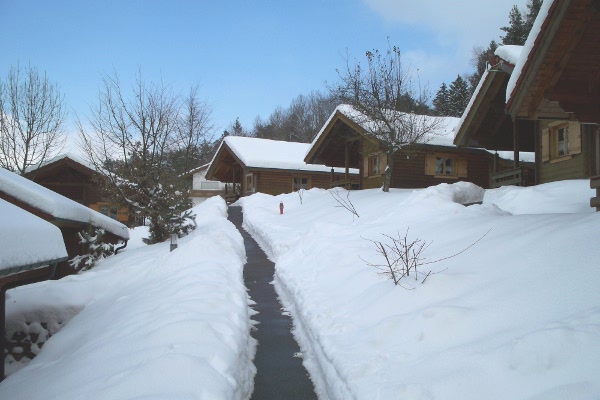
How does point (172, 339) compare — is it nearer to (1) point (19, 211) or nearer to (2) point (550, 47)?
(1) point (19, 211)

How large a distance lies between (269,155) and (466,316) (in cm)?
2781

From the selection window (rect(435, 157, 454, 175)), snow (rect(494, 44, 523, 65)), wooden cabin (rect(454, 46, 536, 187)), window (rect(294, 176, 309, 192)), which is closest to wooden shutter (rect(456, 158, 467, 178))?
window (rect(435, 157, 454, 175))

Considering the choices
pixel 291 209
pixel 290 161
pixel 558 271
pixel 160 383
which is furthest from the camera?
pixel 290 161

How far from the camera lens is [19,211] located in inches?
194

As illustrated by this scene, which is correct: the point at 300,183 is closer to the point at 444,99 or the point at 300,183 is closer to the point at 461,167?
the point at 461,167

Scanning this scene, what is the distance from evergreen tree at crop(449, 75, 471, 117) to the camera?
136ft

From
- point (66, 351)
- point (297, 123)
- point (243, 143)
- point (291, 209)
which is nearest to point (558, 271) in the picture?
point (66, 351)

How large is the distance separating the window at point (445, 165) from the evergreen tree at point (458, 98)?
2272cm

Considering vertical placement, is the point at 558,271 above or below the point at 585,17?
below

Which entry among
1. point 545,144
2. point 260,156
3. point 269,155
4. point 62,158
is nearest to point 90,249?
point 62,158

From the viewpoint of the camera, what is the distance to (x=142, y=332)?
461 cm

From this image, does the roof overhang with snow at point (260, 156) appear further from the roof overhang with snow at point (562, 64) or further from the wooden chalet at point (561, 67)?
the roof overhang with snow at point (562, 64)

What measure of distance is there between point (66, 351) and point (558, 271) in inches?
231

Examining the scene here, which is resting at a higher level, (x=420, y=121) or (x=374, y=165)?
(x=420, y=121)
